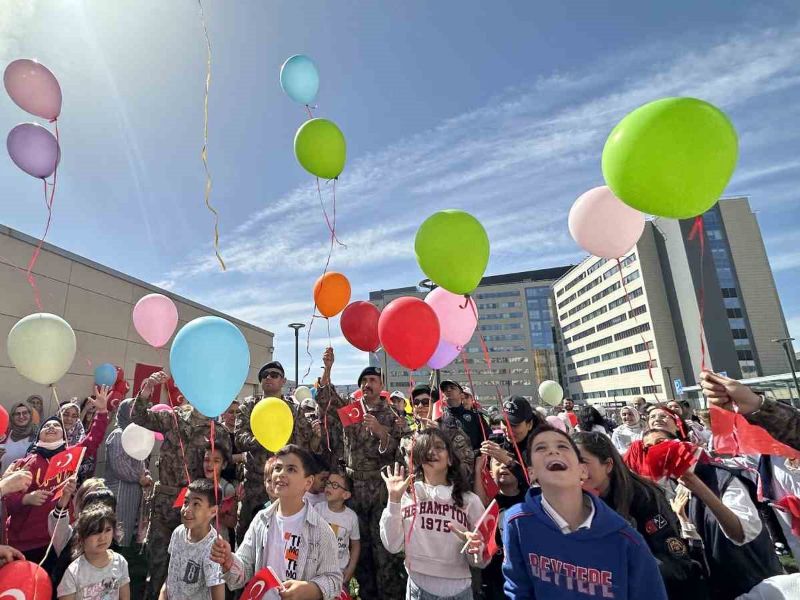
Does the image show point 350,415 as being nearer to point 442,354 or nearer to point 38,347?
point 442,354

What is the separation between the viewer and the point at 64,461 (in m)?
2.90

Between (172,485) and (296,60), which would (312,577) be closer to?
(172,485)

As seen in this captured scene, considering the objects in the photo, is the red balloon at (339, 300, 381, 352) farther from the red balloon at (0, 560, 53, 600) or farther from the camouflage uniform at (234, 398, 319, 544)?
the red balloon at (0, 560, 53, 600)

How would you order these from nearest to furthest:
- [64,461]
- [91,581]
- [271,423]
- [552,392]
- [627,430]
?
1. [91,581]
2. [64,461]
3. [271,423]
4. [627,430]
5. [552,392]

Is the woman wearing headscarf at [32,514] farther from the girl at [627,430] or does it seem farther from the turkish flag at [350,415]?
the girl at [627,430]

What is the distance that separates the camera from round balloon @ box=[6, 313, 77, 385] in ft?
10.9

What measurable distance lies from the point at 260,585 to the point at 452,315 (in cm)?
302

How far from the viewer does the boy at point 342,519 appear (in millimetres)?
2996

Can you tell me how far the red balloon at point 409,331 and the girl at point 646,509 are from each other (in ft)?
4.97

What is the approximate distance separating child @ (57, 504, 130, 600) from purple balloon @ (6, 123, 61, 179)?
127 inches

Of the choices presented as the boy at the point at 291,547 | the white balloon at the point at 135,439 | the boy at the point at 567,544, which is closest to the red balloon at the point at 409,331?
the boy at the point at 291,547

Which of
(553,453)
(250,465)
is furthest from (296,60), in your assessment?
(553,453)

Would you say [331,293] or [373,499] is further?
[331,293]

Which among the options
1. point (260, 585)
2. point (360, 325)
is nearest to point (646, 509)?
point (260, 585)
